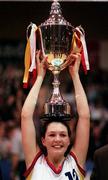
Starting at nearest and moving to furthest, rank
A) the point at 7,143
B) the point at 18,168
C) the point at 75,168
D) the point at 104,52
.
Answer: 1. the point at 75,168
2. the point at 18,168
3. the point at 7,143
4. the point at 104,52

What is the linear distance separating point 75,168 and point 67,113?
373 mm

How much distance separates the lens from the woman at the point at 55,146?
544cm

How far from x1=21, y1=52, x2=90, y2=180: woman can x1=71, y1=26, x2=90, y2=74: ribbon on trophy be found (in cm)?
17

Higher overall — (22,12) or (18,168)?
(22,12)

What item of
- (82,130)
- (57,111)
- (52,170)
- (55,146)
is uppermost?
(57,111)

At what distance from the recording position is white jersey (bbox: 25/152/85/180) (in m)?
5.45

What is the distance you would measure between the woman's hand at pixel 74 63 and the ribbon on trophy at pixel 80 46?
56 millimetres

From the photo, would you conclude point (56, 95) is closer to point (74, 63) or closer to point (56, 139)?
point (74, 63)

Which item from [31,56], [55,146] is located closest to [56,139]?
[55,146]

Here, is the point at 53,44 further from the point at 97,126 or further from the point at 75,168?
the point at 97,126

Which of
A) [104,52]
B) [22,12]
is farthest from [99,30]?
[104,52]

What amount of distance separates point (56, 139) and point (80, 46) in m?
0.77

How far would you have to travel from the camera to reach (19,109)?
9391 mm

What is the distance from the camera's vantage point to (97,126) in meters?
10.5
